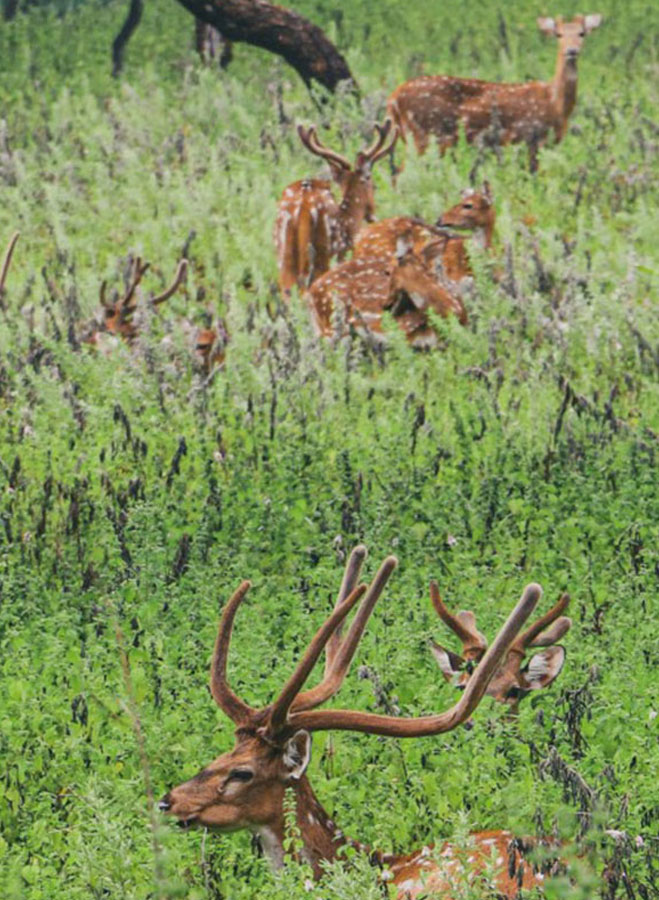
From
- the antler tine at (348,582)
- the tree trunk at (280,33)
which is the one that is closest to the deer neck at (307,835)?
the antler tine at (348,582)

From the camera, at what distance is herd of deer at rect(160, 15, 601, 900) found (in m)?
5.65

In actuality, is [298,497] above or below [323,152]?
below

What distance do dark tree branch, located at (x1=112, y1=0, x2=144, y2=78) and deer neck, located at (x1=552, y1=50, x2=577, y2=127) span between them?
237 inches

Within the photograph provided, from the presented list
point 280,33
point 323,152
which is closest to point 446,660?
point 323,152

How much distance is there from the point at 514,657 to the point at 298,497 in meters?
2.34

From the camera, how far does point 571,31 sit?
16828 millimetres

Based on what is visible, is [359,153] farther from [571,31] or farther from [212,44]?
[212,44]

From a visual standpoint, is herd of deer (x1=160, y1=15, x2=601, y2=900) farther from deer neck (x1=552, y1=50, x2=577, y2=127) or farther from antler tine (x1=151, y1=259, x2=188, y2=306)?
deer neck (x1=552, y1=50, x2=577, y2=127)

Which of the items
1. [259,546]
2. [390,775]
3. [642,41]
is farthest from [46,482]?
[642,41]

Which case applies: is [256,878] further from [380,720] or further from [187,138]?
[187,138]

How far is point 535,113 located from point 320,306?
486 cm

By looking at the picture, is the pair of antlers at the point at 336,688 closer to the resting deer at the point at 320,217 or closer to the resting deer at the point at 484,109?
the resting deer at the point at 320,217

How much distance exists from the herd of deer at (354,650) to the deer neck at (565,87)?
261 cm

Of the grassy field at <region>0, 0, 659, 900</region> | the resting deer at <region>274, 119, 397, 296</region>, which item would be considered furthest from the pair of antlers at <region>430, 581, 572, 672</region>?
the resting deer at <region>274, 119, 397, 296</region>
